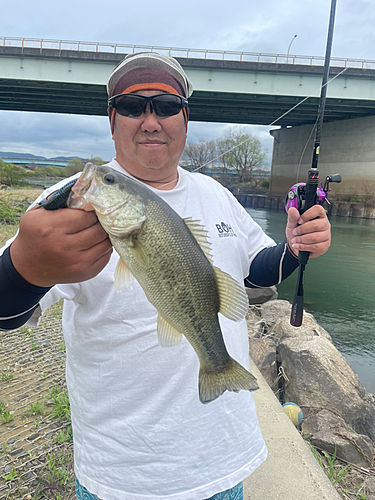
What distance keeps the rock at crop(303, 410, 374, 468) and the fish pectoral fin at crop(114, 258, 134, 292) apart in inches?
120

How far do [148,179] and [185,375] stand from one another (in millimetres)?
1103

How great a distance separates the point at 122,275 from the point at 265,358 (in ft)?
12.6

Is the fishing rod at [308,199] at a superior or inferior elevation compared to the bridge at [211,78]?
inferior

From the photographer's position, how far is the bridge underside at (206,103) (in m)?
23.5

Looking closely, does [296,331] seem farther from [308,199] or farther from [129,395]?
[129,395]

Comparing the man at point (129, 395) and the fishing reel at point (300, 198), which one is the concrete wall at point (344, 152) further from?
the man at point (129, 395)

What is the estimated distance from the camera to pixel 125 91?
1980mm

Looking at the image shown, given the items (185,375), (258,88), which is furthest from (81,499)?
(258,88)

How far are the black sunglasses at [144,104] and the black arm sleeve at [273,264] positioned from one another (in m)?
1.05

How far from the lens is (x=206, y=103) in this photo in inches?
1033

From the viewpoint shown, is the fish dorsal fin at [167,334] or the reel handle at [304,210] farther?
the reel handle at [304,210]

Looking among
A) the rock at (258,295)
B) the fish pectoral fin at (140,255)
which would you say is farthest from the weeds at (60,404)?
the rock at (258,295)

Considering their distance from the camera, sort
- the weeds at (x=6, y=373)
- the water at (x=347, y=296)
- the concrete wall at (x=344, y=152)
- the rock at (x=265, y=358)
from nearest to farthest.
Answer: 1. the weeds at (x=6, y=373)
2. the rock at (x=265, y=358)
3. the water at (x=347, y=296)
4. the concrete wall at (x=344, y=152)

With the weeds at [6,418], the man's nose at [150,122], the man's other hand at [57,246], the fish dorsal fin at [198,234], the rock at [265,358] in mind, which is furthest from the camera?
the rock at [265,358]
